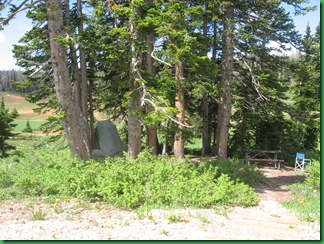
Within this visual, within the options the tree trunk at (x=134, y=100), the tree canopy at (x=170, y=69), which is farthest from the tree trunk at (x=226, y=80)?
the tree trunk at (x=134, y=100)

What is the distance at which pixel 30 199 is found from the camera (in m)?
8.11

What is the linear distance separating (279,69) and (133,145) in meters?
A: 9.07

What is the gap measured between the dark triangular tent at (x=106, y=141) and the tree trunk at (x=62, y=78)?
266 inches

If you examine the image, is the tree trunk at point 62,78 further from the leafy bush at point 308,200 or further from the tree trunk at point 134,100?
the leafy bush at point 308,200

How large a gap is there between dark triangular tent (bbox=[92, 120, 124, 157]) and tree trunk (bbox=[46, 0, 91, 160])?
22.2 ft

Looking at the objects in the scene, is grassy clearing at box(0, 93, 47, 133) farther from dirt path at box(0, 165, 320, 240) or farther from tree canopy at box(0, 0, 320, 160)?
dirt path at box(0, 165, 320, 240)

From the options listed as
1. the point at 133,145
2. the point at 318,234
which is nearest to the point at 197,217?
the point at 318,234

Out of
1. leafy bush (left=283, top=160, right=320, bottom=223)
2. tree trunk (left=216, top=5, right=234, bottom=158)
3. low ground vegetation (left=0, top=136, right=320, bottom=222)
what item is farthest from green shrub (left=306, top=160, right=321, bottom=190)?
tree trunk (left=216, top=5, right=234, bottom=158)

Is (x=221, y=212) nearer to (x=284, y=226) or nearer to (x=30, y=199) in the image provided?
(x=284, y=226)

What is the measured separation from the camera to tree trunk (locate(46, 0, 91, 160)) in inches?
371

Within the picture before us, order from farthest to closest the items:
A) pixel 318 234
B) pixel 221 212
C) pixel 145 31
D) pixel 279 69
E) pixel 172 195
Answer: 1. pixel 279 69
2. pixel 145 31
3. pixel 172 195
4. pixel 221 212
5. pixel 318 234

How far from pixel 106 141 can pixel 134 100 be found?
7.26m

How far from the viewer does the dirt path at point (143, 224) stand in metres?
5.23

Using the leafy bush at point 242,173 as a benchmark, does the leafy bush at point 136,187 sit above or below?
above
